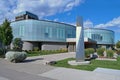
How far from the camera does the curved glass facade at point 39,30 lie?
4853cm

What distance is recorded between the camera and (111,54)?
22922 millimetres

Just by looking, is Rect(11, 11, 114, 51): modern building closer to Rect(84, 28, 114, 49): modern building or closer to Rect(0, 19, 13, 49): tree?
Rect(84, 28, 114, 49): modern building

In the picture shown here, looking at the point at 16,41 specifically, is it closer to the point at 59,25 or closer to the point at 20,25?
the point at 20,25

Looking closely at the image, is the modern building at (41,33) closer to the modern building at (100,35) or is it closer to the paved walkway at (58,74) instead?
the modern building at (100,35)

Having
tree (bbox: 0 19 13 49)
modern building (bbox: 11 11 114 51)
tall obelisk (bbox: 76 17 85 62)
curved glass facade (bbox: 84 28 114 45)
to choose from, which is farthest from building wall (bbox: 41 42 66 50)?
tall obelisk (bbox: 76 17 85 62)

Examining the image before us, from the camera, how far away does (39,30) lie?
4944 centimetres

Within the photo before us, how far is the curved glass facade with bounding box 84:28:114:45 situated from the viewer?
7662 cm

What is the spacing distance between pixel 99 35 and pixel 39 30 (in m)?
38.1

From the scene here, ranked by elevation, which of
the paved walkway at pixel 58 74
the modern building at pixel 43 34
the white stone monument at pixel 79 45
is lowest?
the paved walkway at pixel 58 74

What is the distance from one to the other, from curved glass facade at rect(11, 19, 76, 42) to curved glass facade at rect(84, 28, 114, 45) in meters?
25.8

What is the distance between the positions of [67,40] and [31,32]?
40.6 feet

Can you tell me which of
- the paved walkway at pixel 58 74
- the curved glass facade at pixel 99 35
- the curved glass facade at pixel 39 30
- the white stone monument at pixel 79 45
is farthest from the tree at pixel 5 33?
the curved glass facade at pixel 99 35

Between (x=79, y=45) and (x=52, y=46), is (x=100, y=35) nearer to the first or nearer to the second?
(x=52, y=46)

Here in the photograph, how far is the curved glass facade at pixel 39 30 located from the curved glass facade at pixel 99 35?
25.8 meters
